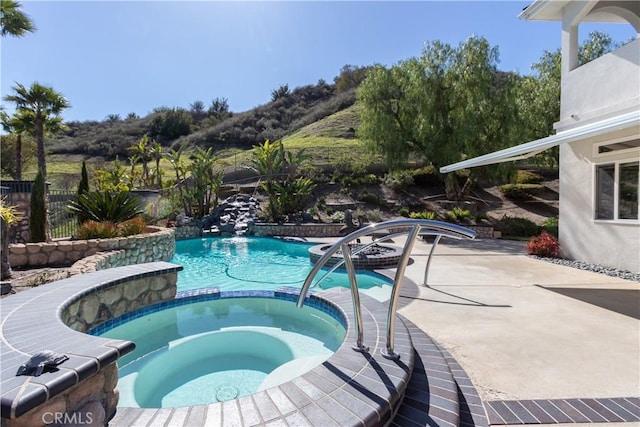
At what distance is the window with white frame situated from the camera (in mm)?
7749

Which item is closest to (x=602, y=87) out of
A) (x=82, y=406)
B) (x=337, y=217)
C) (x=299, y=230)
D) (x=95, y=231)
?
(x=82, y=406)

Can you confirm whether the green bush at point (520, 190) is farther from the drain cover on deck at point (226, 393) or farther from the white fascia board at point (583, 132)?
the drain cover on deck at point (226, 393)

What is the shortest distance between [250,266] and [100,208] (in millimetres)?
5123

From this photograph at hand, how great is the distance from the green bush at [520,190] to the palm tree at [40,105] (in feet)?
92.6

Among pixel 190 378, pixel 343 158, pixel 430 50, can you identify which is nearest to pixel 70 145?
pixel 343 158

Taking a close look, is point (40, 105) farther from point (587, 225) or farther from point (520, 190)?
point (520, 190)

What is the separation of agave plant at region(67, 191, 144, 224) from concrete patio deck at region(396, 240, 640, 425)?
929 centimetres

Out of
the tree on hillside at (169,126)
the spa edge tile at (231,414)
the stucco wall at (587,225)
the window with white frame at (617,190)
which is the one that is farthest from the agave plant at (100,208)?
the tree on hillside at (169,126)

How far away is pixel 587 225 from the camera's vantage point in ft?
28.8

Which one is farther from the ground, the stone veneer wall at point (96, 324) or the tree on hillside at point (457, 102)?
the tree on hillside at point (457, 102)

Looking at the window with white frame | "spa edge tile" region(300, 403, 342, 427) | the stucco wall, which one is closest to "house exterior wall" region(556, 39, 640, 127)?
the stucco wall

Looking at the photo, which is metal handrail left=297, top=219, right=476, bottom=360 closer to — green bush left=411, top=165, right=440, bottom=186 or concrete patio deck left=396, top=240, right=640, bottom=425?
concrete patio deck left=396, top=240, right=640, bottom=425

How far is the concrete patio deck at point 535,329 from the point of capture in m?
3.13

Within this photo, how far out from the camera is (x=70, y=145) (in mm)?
42562
